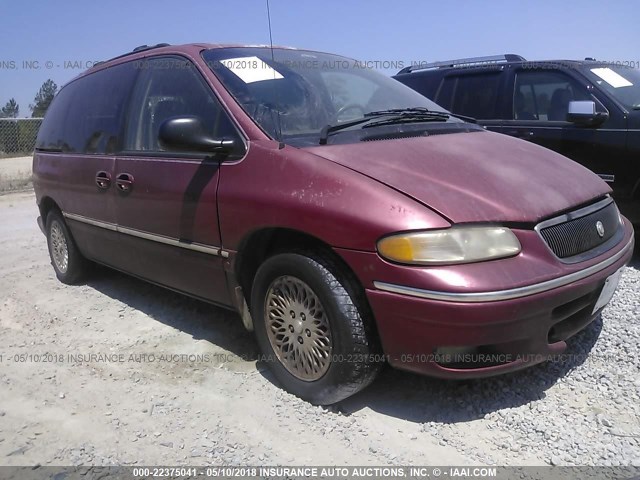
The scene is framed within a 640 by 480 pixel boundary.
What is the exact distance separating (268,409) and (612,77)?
455cm

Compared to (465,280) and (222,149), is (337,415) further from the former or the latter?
(222,149)

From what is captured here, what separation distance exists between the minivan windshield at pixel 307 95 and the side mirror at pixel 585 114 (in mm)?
1695

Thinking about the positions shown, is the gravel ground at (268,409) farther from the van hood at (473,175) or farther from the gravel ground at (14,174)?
the gravel ground at (14,174)

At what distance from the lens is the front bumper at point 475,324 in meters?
2.30

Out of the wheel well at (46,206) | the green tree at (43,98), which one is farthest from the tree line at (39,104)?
the wheel well at (46,206)

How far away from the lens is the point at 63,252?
16.8 feet

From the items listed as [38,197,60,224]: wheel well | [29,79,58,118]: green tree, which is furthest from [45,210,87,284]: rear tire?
[29,79,58,118]: green tree

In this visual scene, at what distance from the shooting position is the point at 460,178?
102 inches

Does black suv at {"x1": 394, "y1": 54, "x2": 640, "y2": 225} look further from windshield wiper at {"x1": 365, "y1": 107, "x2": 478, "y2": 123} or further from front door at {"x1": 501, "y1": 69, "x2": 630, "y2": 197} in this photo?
windshield wiper at {"x1": 365, "y1": 107, "x2": 478, "y2": 123}

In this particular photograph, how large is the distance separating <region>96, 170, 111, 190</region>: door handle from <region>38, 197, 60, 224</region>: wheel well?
1172 mm

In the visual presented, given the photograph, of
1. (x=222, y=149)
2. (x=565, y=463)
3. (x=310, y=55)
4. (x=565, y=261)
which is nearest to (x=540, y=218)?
(x=565, y=261)

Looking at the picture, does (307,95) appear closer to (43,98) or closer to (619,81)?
(619,81)

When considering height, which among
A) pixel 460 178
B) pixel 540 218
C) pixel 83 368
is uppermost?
pixel 460 178

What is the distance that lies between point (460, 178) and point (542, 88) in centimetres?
352
